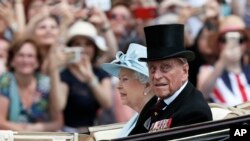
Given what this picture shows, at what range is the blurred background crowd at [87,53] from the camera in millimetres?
7824

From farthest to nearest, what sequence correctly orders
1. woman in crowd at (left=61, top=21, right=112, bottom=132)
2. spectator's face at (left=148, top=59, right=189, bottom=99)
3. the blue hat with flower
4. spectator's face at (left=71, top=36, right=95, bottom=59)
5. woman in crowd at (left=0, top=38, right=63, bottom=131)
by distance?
spectator's face at (left=71, top=36, right=95, bottom=59) < woman in crowd at (left=61, top=21, right=112, bottom=132) < woman in crowd at (left=0, top=38, right=63, bottom=131) < the blue hat with flower < spectator's face at (left=148, top=59, right=189, bottom=99)

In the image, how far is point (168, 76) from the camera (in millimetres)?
5113

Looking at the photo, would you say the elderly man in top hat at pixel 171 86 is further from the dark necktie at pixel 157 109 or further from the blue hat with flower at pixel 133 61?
the blue hat with flower at pixel 133 61

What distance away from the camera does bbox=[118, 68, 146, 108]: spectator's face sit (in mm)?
5691

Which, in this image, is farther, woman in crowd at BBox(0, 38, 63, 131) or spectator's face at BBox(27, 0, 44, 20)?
spectator's face at BBox(27, 0, 44, 20)

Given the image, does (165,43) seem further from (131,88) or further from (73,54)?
(73,54)

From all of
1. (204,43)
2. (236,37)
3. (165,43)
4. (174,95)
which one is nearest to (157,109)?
(174,95)

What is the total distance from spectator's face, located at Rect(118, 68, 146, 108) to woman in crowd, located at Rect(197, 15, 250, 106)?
8.81 ft

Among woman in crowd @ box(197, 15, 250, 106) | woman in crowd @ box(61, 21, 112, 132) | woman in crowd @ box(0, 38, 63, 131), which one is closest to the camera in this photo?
woman in crowd @ box(0, 38, 63, 131)

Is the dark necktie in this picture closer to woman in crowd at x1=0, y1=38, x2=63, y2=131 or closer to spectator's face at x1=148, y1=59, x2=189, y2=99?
spectator's face at x1=148, y1=59, x2=189, y2=99

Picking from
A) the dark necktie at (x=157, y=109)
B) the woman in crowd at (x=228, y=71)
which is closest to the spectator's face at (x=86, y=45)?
the woman in crowd at (x=228, y=71)

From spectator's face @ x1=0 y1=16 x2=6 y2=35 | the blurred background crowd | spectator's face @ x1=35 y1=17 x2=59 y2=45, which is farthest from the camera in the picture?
spectator's face @ x1=0 y1=16 x2=6 y2=35

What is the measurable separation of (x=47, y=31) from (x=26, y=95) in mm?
702

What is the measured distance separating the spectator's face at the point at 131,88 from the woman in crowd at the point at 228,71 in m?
2.68
